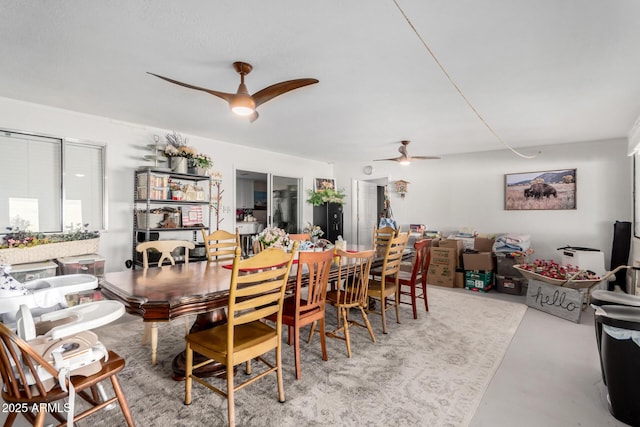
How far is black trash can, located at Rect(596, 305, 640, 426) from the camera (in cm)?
178

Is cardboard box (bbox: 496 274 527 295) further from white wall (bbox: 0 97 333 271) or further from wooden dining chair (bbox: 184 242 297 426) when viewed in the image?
white wall (bbox: 0 97 333 271)

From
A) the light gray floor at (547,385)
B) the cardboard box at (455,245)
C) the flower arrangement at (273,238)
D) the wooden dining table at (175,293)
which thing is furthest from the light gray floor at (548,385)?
the cardboard box at (455,245)

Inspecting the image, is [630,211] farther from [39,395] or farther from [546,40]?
[39,395]

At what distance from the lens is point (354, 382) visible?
7.34 feet

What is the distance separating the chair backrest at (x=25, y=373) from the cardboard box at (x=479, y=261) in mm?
5218

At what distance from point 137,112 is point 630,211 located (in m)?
6.93

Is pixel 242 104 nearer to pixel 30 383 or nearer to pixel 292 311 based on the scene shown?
pixel 292 311

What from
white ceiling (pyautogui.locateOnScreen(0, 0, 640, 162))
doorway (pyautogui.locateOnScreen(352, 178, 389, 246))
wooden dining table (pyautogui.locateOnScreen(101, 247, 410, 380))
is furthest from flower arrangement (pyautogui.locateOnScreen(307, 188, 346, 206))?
wooden dining table (pyautogui.locateOnScreen(101, 247, 410, 380))

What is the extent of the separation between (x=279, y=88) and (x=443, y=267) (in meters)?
4.30

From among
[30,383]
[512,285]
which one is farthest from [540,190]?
[30,383]

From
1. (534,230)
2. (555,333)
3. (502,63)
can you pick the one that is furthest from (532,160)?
(502,63)

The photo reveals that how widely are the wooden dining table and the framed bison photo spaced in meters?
4.48

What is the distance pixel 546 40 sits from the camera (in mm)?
2100

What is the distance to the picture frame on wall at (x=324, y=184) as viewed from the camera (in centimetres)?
718
